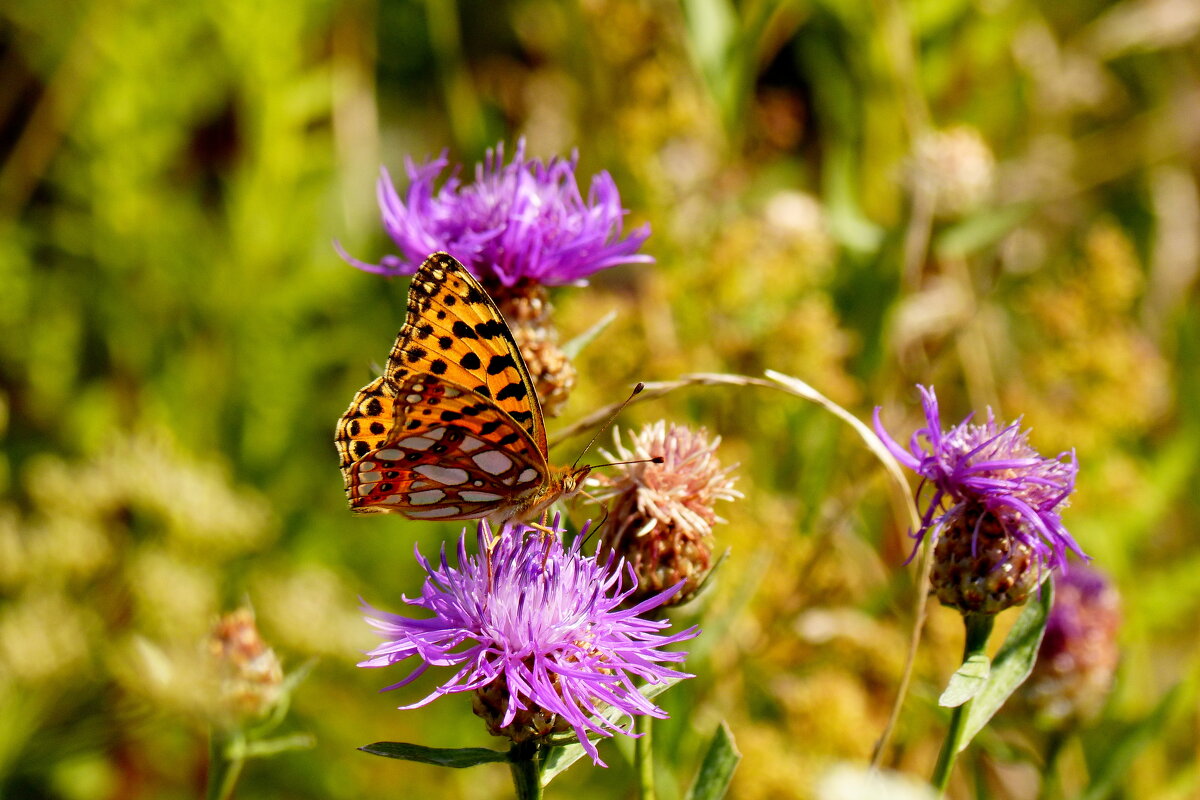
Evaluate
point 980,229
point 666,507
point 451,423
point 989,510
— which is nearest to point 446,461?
point 451,423

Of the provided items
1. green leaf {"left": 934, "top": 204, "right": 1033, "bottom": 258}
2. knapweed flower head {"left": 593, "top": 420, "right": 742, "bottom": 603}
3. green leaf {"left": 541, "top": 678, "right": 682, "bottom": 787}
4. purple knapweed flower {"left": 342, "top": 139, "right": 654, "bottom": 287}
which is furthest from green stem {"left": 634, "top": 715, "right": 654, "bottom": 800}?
green leaf {"left": 934, "top": 204, "right": 1033, "bottom": 258}

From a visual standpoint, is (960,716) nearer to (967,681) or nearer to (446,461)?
(967,681)

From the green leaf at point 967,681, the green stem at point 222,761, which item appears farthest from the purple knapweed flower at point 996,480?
the green stem at point 222,761

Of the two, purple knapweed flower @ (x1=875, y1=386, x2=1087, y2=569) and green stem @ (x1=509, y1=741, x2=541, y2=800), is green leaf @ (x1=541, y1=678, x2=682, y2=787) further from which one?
purple knapweed flower @ (x1=875, y1=386, x2=1087, y2=569)

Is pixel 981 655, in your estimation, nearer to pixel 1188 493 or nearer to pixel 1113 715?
pixel 1113 715

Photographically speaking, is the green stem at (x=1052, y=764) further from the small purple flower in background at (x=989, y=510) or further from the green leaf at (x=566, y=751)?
the green leaf at (x=566, y=751)

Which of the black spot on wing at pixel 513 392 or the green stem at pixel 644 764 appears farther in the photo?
the black spot on wing at pixel 513 392
